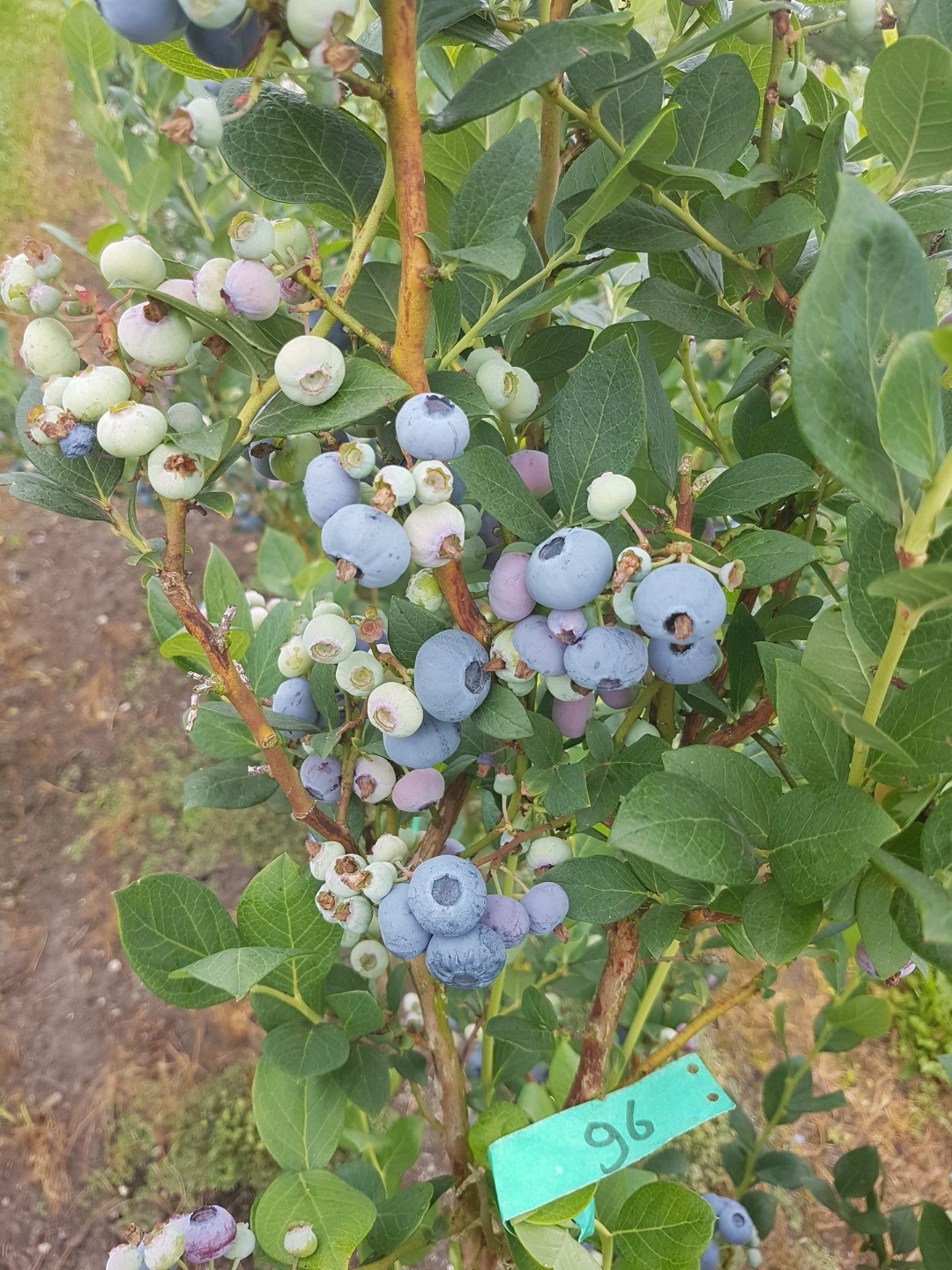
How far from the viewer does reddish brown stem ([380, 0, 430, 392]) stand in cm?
41

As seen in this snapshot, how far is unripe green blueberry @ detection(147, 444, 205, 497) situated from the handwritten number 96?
0.59 m

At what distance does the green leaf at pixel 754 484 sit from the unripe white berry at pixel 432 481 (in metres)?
0.18

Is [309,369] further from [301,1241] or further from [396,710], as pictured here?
[301,1241]

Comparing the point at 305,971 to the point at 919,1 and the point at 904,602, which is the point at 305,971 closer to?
the point at 904,602

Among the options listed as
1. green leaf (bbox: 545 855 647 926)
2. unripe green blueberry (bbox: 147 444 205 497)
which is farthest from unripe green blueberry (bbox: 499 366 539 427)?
green leaf (bbox: 545 855 647 926)

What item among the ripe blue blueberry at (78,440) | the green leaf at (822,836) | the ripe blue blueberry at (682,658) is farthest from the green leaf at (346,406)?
the green leaf at (822,836)

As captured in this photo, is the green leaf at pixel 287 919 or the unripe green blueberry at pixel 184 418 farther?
the green leaf at pixel 287 919

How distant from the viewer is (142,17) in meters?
0.36

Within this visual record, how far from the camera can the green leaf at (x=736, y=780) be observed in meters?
0.51

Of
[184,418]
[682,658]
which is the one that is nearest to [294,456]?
Result: [184,418]

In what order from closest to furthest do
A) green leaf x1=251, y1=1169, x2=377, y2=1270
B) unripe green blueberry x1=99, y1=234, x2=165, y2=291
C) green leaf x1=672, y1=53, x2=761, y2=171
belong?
unripe green blueberry x1=99, y1=234, x2=165, y2=291, green leaf x1=672, y1=53, x2=761, y2=171, green leaf x1=251, y1=1169, x2=377, y2=1270

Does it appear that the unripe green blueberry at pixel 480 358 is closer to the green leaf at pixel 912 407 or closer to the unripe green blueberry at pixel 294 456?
the unripe green blueberry at pixel 294 456

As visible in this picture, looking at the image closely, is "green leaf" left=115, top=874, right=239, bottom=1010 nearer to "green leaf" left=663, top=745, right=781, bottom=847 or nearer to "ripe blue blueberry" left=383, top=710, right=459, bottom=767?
"ripe blue blueberry" left=383, top=710, right=459, bottom=767

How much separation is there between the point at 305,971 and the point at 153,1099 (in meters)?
1.48
